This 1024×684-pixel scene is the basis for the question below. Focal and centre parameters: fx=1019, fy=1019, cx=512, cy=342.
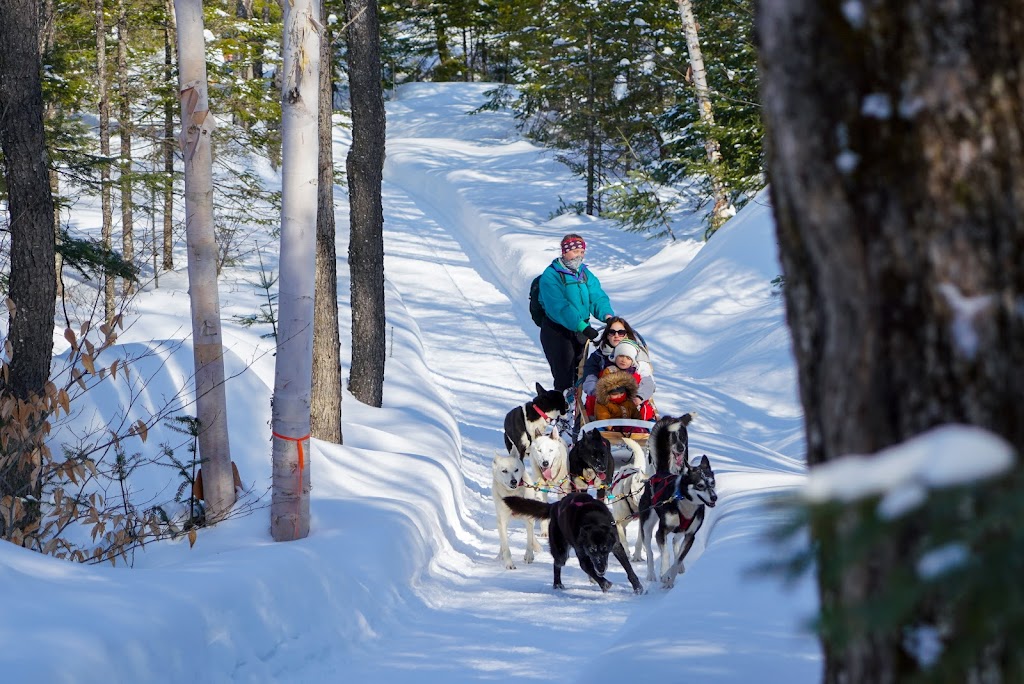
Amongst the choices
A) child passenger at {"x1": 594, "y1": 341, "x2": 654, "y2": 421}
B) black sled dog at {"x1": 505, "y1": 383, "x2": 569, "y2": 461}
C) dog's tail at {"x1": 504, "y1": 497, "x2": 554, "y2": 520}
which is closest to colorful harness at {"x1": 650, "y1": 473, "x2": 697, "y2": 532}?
dog's tail at {"x1": 504, "y1": 497, "x2": 554, "y2": 520}

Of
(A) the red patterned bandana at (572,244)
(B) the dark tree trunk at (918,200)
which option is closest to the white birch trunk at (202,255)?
(A) the red patterned bandana at (572,244)

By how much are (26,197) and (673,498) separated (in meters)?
5.20

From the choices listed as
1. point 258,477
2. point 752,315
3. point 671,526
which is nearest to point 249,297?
point 752,315

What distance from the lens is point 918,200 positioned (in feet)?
4.99

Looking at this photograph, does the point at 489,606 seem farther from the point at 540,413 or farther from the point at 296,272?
the point at 540,413

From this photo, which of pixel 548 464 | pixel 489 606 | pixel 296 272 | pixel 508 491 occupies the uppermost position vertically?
pixel 296 272

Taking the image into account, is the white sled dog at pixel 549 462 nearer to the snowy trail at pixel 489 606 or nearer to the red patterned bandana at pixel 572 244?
the snowy trail at pixel 489 606

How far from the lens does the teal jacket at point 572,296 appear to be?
10.3 metres

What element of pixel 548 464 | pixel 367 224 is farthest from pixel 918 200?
pixel 367 224

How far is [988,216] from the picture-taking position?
153cm

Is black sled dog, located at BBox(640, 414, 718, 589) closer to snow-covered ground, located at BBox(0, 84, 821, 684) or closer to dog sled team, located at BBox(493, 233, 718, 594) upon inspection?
dog sled team, located at BBox(493, 233, 718, 594)

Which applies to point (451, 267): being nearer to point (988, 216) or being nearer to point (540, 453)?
point (540, 453)

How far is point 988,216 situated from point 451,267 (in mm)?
24088

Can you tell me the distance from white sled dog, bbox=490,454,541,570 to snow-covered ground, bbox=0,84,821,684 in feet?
0.57
